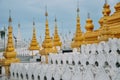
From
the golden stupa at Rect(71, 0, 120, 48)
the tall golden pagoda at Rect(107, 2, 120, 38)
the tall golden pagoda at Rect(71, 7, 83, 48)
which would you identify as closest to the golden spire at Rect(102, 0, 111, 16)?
the golden stupa at Rect(71, 0, 120, 48)

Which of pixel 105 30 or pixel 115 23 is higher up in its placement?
pixel 115 23

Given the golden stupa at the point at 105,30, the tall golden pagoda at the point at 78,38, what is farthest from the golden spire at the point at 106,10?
the tall golden pagoda at the point at 78,38

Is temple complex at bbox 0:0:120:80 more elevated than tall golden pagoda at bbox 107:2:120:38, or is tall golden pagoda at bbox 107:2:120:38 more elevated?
tall golden pagoda at bbox 107:2:120:38

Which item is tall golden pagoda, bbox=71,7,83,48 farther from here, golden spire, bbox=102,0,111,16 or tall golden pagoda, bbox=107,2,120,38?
tall golden pagoda, bbox=107,2,120,38

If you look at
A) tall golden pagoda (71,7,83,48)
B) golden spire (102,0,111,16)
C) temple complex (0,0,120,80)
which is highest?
golden spire (102,0,111,16)

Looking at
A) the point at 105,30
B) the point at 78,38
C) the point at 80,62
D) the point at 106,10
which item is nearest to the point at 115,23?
the point at 105,30

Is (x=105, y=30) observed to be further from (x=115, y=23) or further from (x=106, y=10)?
(x=106, y=10)

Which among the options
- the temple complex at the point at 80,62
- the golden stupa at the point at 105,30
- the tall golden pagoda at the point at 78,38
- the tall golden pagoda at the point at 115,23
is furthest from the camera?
the tall golden pagoda at the point at 78,38

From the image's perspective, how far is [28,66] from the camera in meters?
10.9

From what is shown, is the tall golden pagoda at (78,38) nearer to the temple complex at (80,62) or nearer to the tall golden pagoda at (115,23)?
the temple complex at (80,62)

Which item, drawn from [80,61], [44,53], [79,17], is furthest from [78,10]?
[80,61]

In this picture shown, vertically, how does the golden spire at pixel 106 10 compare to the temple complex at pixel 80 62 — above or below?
above

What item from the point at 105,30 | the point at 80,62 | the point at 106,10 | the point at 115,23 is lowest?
the point at 80,62

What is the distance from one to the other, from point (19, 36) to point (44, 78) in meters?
43.7
